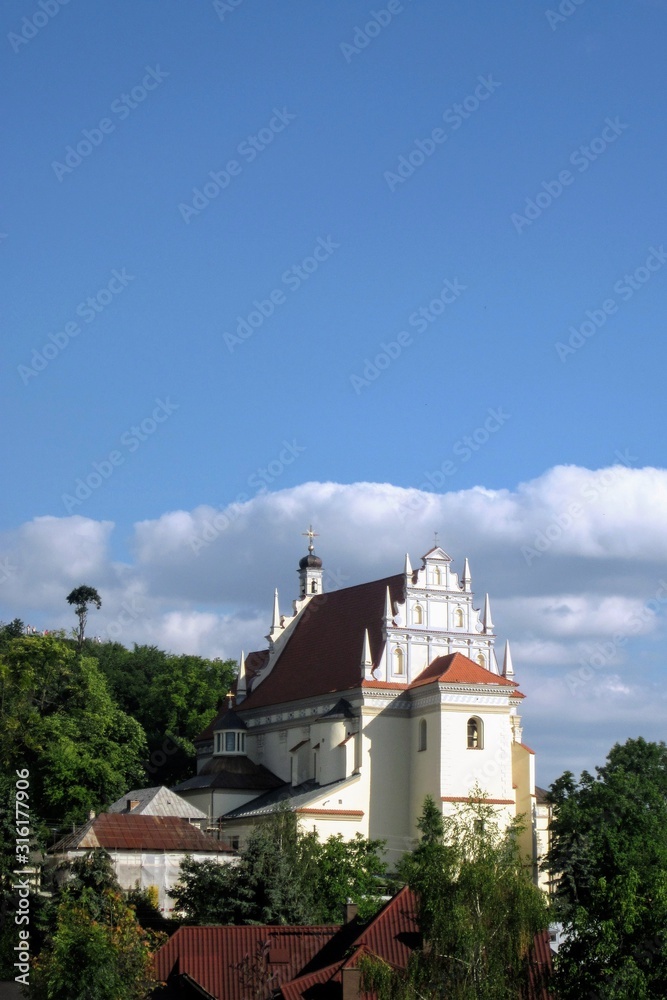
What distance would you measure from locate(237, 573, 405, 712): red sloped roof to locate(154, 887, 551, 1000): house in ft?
97.8

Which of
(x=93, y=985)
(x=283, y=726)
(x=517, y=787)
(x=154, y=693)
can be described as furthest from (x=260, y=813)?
(x=93, y=985)

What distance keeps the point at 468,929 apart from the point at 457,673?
3675 centimetres

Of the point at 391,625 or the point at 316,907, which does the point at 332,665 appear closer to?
the point at 391,625

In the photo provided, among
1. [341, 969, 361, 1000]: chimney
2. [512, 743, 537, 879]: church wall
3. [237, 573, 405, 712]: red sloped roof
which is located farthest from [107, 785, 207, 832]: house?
[341, 969, 361, 1000]: chimney

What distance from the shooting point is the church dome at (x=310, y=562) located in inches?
3423

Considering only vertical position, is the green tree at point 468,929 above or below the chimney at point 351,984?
above

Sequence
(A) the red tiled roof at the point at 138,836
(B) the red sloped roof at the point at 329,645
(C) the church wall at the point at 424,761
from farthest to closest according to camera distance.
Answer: (B) the red sloped roof at the point at 329,645
(C) the church wall at the point at 424,761
(A) the red tiled roof at the point at 138,836

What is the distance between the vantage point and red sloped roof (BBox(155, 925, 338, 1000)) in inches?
1629

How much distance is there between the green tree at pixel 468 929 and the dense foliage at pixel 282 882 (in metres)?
18.6

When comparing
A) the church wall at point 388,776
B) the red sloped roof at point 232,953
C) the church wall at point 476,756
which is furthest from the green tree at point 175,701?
the red sloped roof at point 232,953

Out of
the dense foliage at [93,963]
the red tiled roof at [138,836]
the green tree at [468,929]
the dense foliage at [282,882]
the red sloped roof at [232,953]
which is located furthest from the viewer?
the red tiled roof at [138,836]

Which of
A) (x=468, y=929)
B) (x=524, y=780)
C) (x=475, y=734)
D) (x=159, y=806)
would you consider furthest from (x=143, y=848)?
(x=468, y=929)

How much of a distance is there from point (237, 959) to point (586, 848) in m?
22.9

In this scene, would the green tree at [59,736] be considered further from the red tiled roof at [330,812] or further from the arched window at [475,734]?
the arched window at [475,734]
